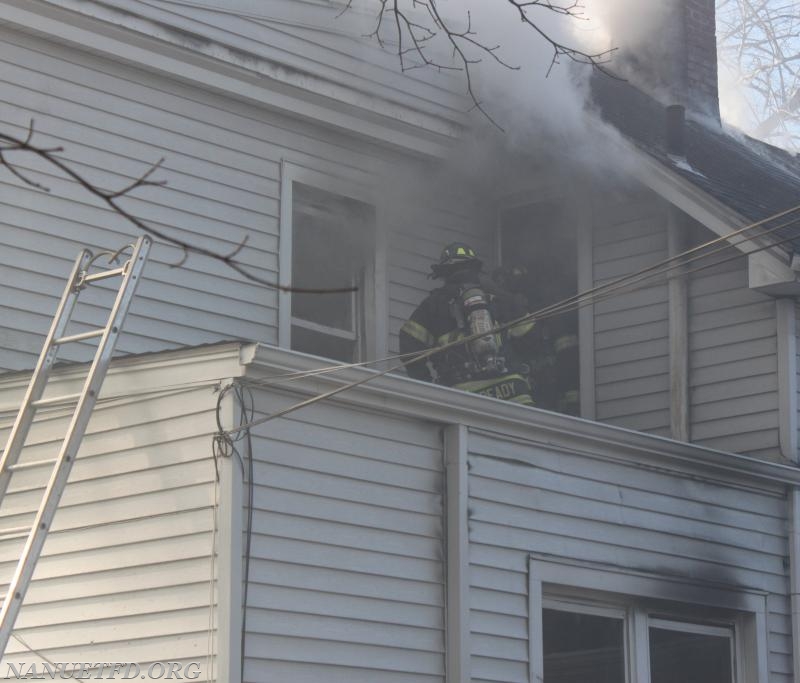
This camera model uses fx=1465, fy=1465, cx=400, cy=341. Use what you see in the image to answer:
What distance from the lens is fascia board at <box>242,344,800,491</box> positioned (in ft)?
22.3

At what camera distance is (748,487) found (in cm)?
880

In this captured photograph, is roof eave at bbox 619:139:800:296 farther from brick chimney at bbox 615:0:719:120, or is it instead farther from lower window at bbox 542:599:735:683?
brick chimney at bbox 615:0:719:120

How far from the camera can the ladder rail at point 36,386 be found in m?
6.06

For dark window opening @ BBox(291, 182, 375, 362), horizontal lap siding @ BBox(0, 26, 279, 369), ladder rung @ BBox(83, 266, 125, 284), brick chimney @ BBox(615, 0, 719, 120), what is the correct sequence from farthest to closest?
1. brick chimney @ BBox(615, 0, 719, 120)
2. dark window opening @ BBox(291, 182, 375, 362)
3. horizontal lap siding @ BBox(0, 26, 279, 369)
4. ladder rung @ BBox(83, 266, 125, 284)

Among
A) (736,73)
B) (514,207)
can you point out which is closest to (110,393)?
(514,207)

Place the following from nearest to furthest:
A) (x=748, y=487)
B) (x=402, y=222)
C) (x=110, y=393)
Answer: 1. (x=110, y=393)
2. (x=748, y=487)
3. (x=402, y=222)

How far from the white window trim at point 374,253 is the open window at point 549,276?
903mm

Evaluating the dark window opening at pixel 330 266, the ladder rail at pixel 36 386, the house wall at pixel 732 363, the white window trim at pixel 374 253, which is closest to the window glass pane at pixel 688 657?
the house wall at pixel 732 363

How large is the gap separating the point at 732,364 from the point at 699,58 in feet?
15.0

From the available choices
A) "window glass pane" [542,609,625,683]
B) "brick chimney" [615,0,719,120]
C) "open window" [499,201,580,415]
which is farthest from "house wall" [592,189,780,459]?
"brick chimney" [615,0,719,120]

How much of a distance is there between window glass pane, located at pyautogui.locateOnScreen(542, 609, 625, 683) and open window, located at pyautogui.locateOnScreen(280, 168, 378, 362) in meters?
2.83

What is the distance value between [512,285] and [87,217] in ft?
9.73

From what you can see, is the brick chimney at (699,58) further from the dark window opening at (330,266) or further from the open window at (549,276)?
the dark window opening at (330,266)

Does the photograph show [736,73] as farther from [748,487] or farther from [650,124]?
[748,487]
